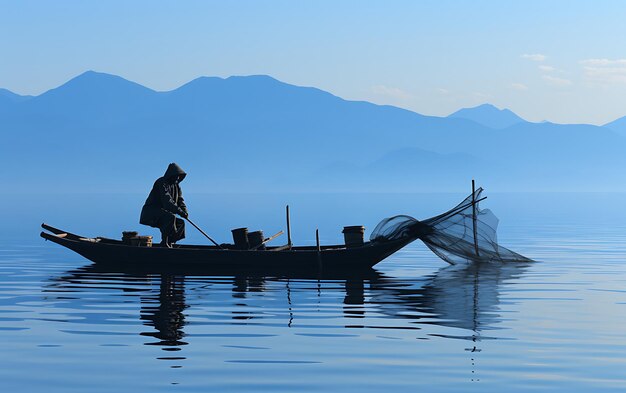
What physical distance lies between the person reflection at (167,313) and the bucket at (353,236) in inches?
202

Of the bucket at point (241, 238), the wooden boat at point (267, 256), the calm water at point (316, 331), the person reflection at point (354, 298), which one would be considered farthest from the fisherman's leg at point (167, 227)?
the person reflection at point (354, 298)

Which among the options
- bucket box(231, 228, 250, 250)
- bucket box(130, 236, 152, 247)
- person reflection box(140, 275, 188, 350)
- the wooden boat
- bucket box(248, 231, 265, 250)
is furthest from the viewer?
bucket box(130, 236, 152, 247)

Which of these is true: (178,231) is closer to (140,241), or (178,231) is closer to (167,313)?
(140,241)

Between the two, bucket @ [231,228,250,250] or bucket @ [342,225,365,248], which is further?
bucket @ [231,228,250,250]

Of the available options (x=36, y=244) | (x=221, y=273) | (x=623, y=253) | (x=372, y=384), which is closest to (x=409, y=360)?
(x=372, y=384)

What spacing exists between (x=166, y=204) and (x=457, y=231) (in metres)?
8.25

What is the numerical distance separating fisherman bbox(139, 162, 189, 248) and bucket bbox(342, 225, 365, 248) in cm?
458

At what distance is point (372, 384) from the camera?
45.3ft

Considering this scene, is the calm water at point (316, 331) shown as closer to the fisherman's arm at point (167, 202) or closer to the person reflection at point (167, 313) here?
the person reflection at point (167, 313)

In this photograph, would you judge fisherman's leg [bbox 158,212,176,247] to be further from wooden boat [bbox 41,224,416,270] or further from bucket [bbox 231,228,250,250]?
bucket [bbox 231,228,250,250]

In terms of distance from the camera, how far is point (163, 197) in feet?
97.0

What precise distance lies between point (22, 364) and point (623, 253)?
30.2 m

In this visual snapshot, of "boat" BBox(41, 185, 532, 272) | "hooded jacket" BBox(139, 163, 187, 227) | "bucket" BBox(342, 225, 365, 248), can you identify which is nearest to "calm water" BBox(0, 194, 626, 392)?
"boat" BBox(41, 185, 532, 272)

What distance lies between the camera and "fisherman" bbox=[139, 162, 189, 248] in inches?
1164
